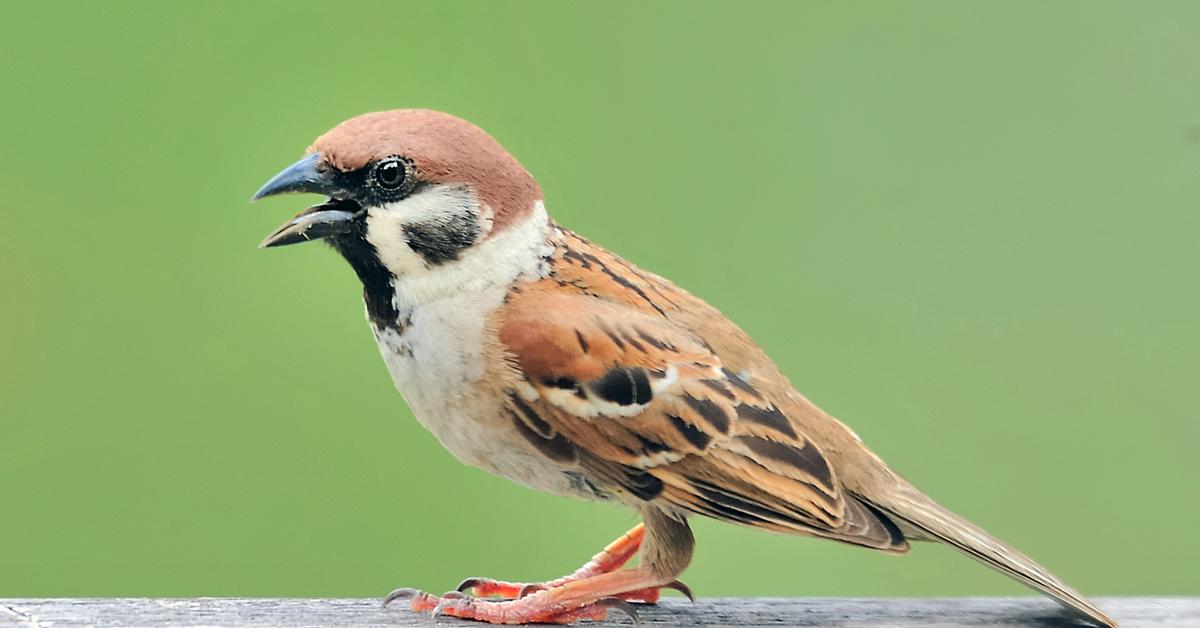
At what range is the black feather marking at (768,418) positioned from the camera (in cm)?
396

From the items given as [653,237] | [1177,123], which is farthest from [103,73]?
[1177,123]

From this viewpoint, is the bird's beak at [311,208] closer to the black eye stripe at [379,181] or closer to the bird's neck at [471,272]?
the black eye stripe at [379,181]

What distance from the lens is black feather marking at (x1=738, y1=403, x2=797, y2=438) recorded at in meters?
3.96

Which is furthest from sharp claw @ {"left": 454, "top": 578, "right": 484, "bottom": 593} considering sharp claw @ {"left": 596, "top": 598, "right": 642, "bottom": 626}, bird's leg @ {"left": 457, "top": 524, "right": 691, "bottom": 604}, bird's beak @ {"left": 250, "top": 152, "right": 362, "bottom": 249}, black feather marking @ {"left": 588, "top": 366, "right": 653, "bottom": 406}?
bird's beak @ {"left": 250, "top": 152, "right": 362, "bottom": 249}

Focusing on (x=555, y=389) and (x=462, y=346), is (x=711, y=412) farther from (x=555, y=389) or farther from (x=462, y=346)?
(x=462, y=346)

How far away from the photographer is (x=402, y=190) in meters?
3.68

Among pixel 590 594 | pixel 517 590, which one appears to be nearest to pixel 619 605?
pixel 590 594

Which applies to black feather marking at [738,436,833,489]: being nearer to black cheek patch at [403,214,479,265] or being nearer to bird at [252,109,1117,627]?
bird at [252,109,1117,627]

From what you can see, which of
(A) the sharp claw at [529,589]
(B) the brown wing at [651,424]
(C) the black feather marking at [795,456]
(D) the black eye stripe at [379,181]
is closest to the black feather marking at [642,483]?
(B) the brown wing at [651,424]

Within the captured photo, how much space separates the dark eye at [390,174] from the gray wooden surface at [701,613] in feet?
2.97

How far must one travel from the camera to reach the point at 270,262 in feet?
18.6

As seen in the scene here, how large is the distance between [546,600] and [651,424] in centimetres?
45

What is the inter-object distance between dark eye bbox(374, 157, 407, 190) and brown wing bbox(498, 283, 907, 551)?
39 cm

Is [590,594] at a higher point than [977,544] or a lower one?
lower
